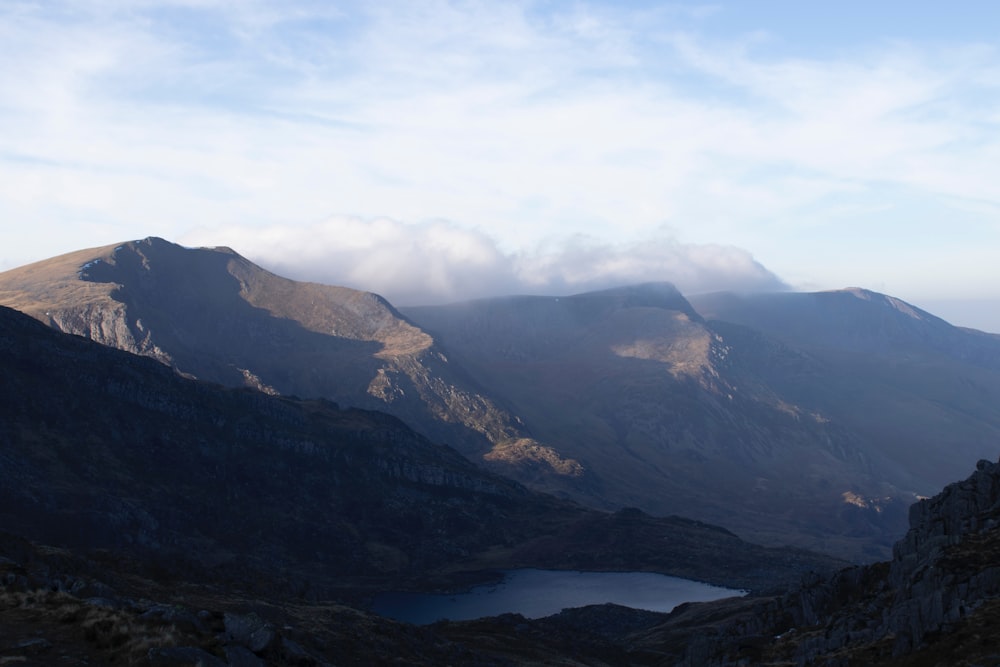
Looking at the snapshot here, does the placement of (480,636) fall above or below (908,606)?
below

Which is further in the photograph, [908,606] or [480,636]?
[480,636]

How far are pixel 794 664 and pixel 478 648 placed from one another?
6173cm

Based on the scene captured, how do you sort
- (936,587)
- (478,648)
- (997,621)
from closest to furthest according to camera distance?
(997,621) < (936,587) < (478,648)

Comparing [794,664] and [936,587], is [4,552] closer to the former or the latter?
[794,664]

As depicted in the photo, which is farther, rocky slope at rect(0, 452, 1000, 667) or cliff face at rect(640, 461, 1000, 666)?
cliff face at rect(640, 461, 1000, 666)

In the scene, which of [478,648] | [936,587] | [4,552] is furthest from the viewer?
[478,648]

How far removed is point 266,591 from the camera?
125 metres

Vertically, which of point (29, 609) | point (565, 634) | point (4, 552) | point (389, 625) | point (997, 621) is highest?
point (997, 621)

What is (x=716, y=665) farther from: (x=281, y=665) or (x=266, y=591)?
(x=266, y=591)

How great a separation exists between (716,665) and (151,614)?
168 feet

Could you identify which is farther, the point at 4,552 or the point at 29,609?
the point at 4,552

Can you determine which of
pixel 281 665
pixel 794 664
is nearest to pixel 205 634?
pixel 281 665

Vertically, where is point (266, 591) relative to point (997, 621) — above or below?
below

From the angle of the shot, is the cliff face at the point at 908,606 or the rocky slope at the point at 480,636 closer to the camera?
the rocky slope at the point at 480,636
